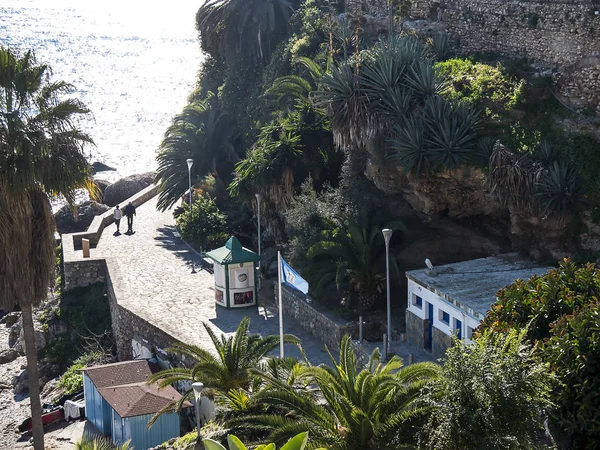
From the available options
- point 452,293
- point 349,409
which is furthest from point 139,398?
point 349,409

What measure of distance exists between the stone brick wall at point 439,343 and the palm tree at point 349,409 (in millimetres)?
5314

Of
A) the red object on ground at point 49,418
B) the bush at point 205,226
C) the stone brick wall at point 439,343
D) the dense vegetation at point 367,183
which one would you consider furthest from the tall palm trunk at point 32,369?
the bush at point 205,226

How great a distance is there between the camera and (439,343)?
22188 millimetres

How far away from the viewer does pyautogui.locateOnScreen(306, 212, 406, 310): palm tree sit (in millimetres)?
24578

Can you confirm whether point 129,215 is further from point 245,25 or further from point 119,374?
point 119,374

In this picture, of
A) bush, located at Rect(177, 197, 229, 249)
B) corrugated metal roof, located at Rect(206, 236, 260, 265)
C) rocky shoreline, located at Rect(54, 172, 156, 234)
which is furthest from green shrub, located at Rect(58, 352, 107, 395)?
rocky shoreline, located at Rect(54, 172, 156, 234)

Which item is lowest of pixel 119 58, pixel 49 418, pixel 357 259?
pixel 49 418

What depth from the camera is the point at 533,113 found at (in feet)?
79.9

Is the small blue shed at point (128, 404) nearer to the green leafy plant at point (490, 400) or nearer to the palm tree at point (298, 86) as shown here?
the green leafy plant at point (490, 400)

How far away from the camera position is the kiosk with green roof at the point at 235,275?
87.2ft

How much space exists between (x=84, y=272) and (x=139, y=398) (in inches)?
427

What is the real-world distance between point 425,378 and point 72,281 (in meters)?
18.3

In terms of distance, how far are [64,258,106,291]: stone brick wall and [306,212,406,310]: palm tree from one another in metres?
9.41

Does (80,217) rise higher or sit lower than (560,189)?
lower
